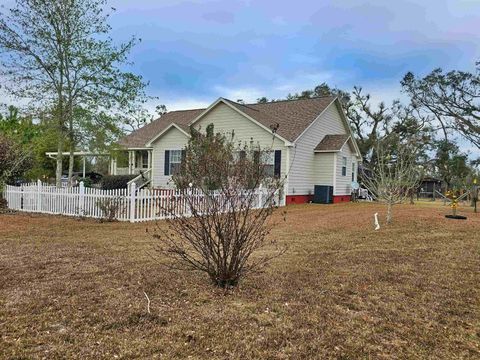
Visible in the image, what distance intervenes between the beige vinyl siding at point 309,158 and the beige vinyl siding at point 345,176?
854 mm

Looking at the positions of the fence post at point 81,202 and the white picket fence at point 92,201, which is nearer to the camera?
the white picket fence at point 92,201

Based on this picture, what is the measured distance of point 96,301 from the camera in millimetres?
4090

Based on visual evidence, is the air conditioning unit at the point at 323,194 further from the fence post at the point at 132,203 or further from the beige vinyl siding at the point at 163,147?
the fence post at the point at 132,203

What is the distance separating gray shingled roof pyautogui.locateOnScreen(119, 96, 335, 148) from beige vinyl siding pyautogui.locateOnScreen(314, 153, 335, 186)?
2.18 metres

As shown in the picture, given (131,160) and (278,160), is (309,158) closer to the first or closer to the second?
(278,160)

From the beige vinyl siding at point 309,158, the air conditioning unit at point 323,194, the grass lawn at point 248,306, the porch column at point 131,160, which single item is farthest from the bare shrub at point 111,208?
the porch column at point 131,160

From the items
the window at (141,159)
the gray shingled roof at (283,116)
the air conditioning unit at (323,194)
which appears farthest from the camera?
the window at (141,159)

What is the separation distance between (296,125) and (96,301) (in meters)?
16.8

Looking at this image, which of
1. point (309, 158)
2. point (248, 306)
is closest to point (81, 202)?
point (248, 306)

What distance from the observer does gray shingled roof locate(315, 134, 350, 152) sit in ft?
67.1

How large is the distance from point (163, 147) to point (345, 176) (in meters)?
10.7

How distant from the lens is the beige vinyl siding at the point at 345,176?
2105 centimetres

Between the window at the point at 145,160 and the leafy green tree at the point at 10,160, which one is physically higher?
the window at the point at 145,160

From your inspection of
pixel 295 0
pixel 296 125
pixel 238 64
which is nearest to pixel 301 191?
pixel 296 125
